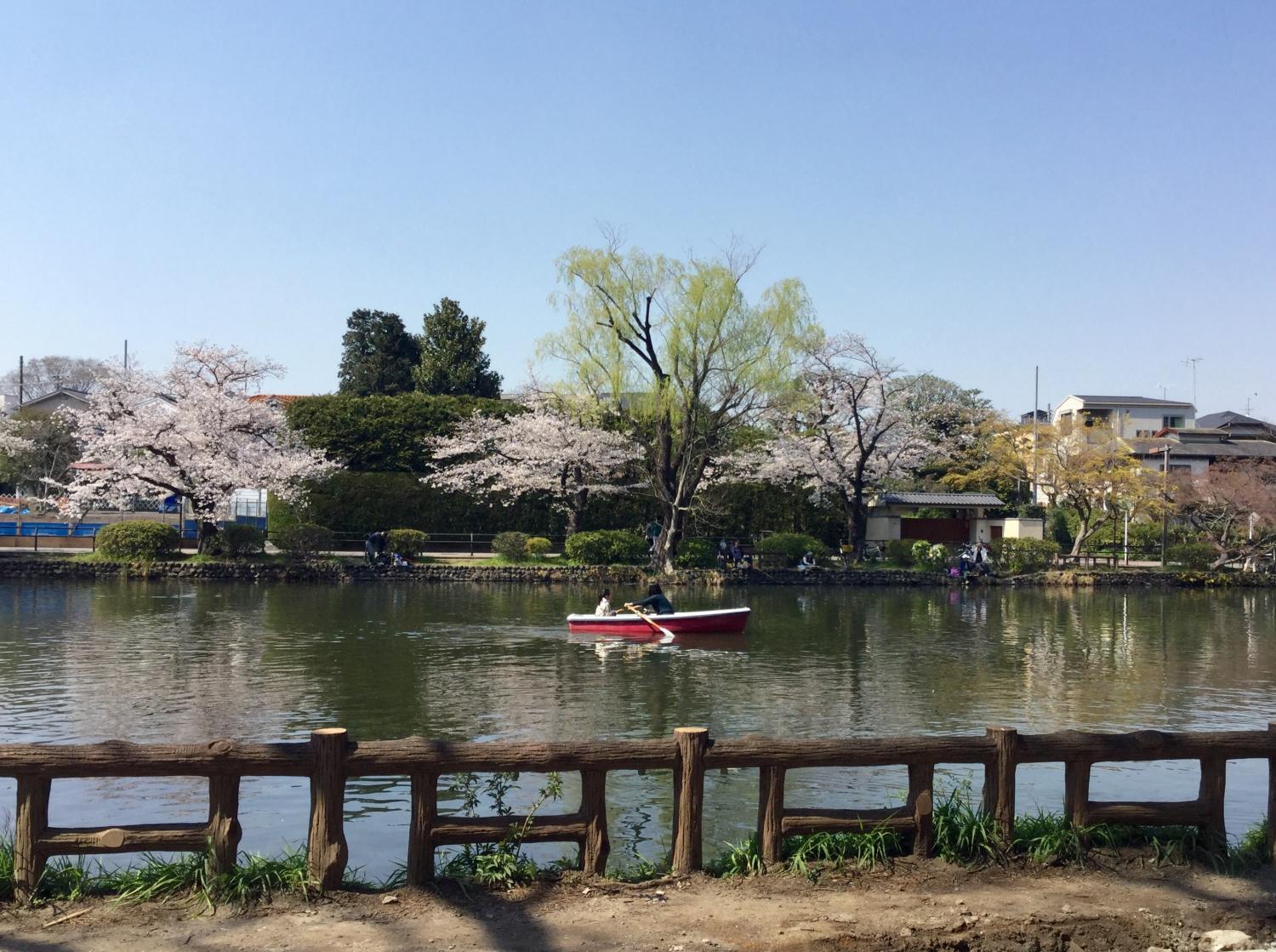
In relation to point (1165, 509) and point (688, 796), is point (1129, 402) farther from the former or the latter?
point (688, 796)

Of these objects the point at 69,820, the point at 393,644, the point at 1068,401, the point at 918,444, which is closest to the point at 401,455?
the point at 918,444

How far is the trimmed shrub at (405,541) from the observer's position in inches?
1567

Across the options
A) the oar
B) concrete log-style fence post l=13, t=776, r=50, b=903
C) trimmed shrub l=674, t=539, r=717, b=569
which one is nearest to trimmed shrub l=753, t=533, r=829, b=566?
trimmed shrub l=674, t=539, r=717, b=569

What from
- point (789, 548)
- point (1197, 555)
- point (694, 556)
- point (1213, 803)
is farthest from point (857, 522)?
point (1213, 803)

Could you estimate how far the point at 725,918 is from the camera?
626cm

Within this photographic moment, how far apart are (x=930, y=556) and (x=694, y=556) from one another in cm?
888

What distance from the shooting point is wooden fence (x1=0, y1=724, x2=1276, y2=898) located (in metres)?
6.39

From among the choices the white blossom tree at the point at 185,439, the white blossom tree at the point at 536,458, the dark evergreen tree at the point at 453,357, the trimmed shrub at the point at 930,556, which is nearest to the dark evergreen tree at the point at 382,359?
the dark evergreen tree at the point at 453,357

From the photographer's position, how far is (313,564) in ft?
122

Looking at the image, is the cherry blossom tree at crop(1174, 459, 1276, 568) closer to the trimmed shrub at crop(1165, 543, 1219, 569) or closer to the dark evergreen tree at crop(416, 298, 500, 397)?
the trimmed shrub at crop(1165, 543, 1219, 569)

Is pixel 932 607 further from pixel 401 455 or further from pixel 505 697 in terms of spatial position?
pixel 401 455

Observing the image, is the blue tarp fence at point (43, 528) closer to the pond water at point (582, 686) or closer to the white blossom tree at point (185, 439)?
the white blossom tree at point (185, 439)

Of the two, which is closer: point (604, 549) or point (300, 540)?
point (300, 540)

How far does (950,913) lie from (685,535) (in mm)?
37961
